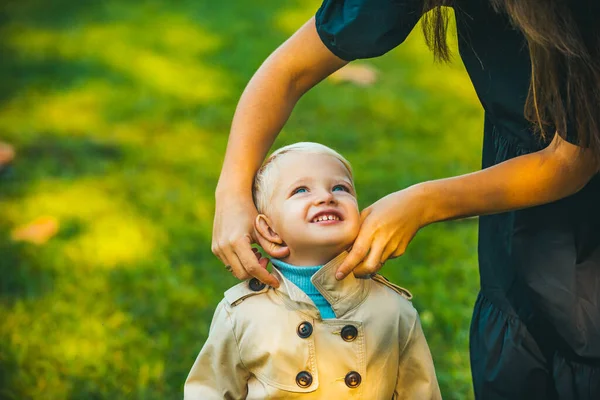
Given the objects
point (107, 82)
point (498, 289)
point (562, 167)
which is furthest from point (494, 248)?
point (107, 82)

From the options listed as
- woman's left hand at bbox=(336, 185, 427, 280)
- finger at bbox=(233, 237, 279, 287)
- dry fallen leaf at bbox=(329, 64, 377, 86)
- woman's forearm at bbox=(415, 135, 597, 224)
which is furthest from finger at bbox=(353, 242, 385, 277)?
dry fallen leaf at bbox=(329, 64, 377, 86)

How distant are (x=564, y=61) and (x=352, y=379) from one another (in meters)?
0.77

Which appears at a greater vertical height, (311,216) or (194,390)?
(311,216)

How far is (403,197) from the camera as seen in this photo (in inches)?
77.5

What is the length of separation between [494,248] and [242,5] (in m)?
4.50

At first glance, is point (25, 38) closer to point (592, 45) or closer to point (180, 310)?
point (180, 310)

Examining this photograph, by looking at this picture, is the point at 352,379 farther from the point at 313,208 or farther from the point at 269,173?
the point at 269,173

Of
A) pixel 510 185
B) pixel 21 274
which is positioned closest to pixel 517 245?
pixel 510 185

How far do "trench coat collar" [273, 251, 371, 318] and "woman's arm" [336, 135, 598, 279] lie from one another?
0.19 ft

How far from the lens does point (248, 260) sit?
6.74 ft

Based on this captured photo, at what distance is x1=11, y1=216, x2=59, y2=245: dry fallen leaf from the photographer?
13.0ft

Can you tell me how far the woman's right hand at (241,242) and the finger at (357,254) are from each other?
0.19m

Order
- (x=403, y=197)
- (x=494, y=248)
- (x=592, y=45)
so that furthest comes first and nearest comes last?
(x=494, y=248) → (x=403, y=197) → (x=592, y=45)

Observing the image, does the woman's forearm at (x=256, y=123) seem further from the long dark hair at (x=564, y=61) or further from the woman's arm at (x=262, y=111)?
the long dark hair at (x=564, y=61)
